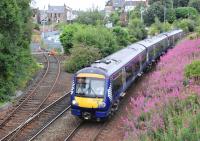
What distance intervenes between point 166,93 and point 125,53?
10364 mm

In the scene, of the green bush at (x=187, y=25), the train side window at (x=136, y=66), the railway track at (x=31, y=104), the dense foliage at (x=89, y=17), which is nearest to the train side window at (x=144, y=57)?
the train side window at (x=136, y=66)

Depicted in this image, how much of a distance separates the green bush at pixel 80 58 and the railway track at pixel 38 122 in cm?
1012

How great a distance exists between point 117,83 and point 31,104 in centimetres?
519

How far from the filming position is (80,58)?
107ft

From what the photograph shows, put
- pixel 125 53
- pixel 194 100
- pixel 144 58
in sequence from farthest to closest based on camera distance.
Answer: pixel 144 58
pixel 125 53
pixel 194 100

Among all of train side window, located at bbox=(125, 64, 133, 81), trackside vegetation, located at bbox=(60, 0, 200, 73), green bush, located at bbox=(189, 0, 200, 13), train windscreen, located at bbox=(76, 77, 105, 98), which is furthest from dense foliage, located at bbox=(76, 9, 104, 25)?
train windscreen, located at bbox=(76, 77, 105, 98)

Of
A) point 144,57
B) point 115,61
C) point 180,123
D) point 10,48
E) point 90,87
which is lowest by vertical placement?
point 90,87

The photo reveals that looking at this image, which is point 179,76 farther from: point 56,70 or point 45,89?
point 56,70

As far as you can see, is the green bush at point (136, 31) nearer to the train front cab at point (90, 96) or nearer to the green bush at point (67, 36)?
the green bush at point (67, 36)

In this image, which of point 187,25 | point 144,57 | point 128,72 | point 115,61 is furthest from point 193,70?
point 187,25

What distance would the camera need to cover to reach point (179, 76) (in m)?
16.5

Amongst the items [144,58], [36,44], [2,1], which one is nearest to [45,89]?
[144,58]

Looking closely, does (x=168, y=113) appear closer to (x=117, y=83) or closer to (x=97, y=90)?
(x=97, y=90)

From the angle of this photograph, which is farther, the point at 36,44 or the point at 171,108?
the point at 36,44
